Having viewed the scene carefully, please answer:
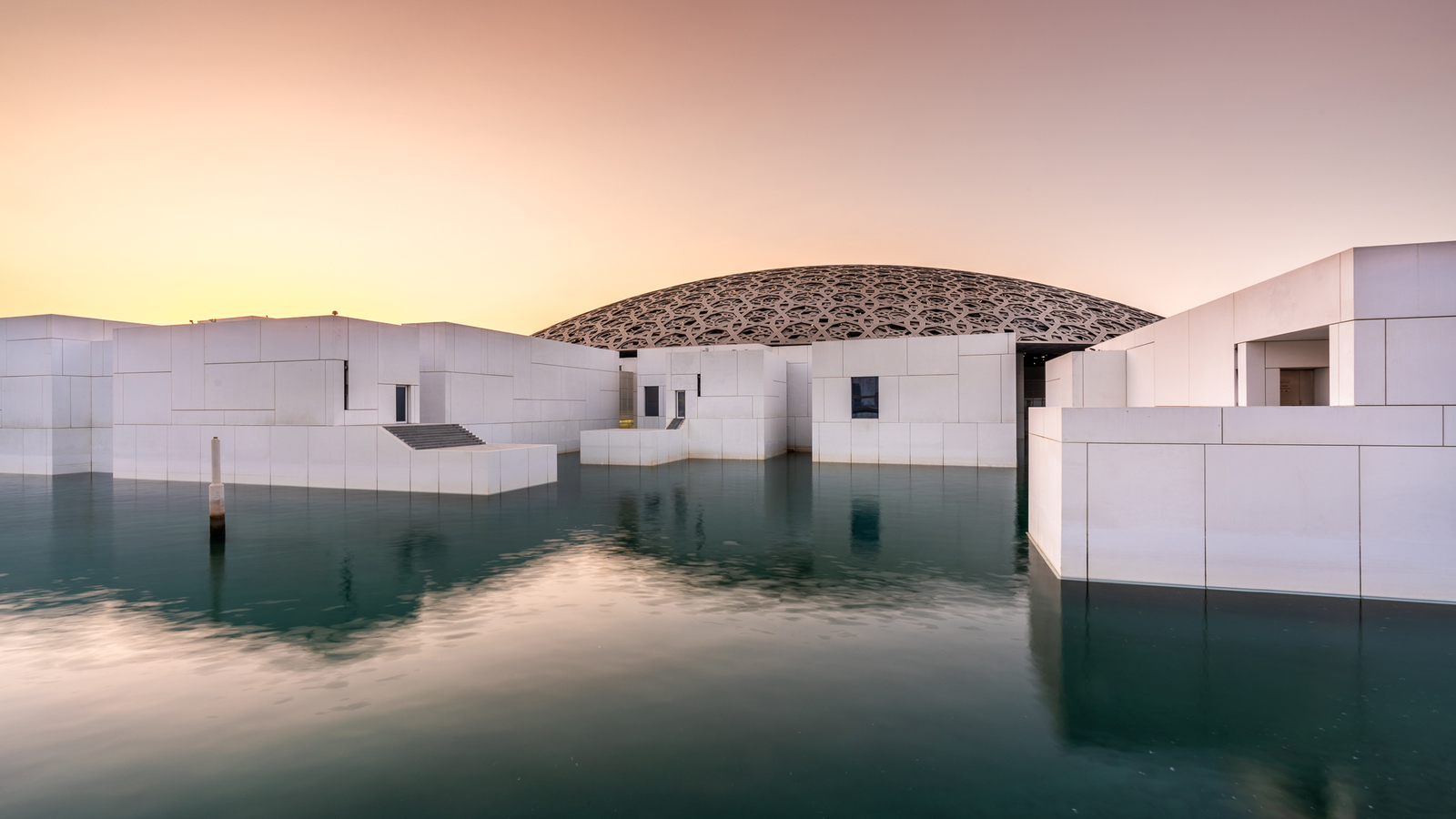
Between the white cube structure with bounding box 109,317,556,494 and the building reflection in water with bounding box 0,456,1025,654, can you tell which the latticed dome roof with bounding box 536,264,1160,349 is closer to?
the white cube structure with bounding box 109,317,556,494

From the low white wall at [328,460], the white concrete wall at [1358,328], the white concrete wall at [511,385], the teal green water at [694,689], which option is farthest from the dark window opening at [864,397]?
the teal green water at [694,689]

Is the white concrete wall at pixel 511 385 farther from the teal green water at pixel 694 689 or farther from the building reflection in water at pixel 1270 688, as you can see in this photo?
the building reflection in water at pixel 1270 688

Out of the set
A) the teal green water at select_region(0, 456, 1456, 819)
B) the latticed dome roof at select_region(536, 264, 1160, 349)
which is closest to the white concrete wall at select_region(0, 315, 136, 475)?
the teal green water at select_region(0, 456, 1456, 819)

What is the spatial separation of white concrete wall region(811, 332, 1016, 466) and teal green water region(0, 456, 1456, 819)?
1394cm

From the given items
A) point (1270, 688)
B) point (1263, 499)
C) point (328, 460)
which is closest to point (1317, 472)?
point (1263, 499)

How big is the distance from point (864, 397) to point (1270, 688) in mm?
19447

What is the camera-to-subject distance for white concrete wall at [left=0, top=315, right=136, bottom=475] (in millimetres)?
22141

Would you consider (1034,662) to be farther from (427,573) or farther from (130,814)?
(427,573)

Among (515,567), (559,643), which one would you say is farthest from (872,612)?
(515,567)

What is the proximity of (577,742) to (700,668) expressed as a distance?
4.72 ft

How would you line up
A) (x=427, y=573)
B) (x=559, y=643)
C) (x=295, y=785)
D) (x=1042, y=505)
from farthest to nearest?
(x=1042, y=505)
(x=427, y=573)
(x=559, y=643)
(x=295, y=785)

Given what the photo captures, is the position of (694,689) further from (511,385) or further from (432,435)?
(511,385)

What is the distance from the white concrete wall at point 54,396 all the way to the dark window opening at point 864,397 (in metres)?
25.4

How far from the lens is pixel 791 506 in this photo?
1438cm
